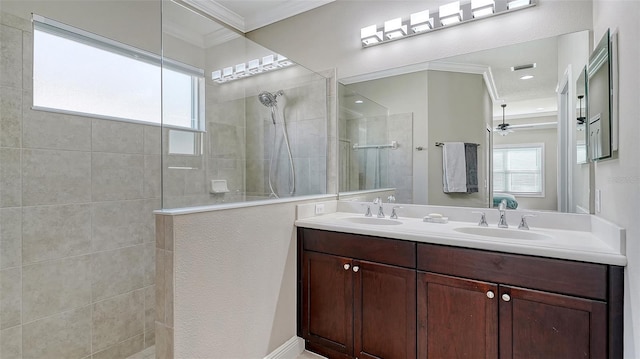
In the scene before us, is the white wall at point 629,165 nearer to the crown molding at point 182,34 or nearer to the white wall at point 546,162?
the white wall at point 546,162

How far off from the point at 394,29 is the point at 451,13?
391 mm

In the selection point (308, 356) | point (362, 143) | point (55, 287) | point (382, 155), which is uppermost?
point (362, 143)

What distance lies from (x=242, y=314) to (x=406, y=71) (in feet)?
6.55

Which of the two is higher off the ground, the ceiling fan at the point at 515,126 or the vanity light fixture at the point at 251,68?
the vanity light fixture at the point at 251,68

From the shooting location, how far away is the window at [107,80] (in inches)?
70.8

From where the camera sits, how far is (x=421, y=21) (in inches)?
84.0

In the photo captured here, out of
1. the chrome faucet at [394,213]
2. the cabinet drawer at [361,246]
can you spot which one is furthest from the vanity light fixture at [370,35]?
the cabinet drawer at [361,246]

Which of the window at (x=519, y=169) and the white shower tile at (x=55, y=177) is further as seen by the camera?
the window at (x=519, y=169)

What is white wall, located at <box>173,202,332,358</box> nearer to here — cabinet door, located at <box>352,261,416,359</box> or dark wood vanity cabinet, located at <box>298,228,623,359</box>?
dark wood vanity cabinet, located at <box>298,228,623,359</box>

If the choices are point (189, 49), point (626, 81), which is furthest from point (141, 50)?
point (626, 81)

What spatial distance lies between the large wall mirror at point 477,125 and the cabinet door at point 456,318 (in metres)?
0.72

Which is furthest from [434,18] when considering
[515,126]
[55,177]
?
[55,177]

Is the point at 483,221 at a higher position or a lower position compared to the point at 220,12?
lower

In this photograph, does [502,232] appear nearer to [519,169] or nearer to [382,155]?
[519,169]
